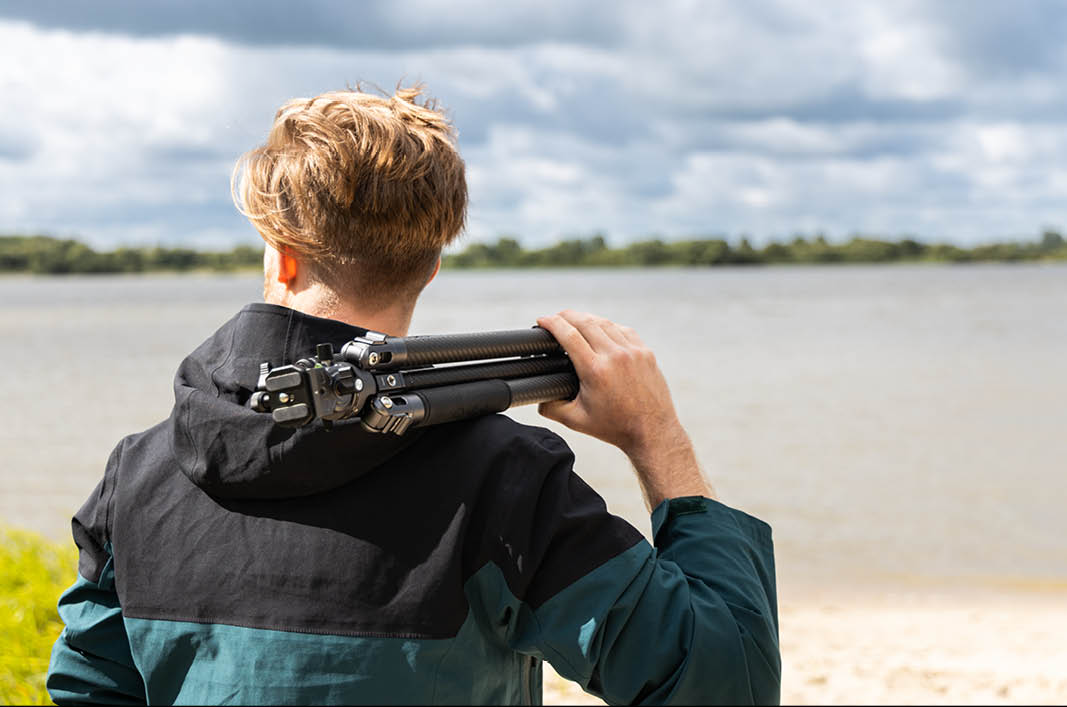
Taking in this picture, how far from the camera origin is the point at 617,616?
1.60 metres

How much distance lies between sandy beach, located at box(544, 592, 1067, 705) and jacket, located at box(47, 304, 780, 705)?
14.7 ft

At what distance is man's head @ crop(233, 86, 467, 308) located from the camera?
1758 millimetres

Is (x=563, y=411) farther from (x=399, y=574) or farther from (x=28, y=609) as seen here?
(x=28, y=609)

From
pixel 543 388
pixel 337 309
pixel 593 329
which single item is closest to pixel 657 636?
pixel 543 388

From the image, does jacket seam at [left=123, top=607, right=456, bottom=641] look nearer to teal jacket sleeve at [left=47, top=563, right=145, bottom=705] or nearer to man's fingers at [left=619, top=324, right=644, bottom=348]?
teal jacket sleeve at [left=47, top=563, right=145, bottom=705]

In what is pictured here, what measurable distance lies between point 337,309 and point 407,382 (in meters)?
0.28

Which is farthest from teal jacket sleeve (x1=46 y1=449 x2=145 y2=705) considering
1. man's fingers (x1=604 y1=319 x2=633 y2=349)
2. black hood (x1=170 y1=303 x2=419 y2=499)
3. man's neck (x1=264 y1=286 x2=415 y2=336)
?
man's fingers (x1=604 y1=319 x2=633 y2=349)

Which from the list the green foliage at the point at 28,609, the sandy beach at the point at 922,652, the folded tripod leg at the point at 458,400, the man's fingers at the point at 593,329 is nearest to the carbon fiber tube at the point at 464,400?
the folded tripod leg at the point at 458,400

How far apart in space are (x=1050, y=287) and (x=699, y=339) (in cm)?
6404

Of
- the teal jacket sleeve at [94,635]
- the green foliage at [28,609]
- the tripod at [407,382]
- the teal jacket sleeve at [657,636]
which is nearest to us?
the tripod at [407,382]

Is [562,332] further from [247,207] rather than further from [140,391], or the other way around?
[140,391]

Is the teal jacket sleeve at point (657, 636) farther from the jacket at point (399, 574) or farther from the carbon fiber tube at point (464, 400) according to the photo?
the carbon fiber tube at point (464, 400)

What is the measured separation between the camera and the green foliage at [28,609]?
17.0 feet

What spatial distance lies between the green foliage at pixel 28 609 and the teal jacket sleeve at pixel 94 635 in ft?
10.4
